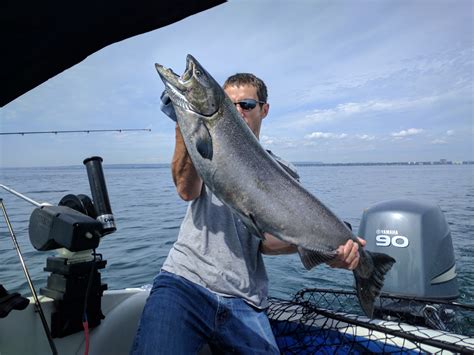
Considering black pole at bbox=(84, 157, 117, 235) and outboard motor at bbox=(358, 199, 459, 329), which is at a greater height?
black pole at bbox=(84, 157, 117, 235)

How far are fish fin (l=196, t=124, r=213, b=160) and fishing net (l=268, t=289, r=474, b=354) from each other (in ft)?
7.47

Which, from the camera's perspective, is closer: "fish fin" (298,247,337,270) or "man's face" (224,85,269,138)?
"fish fin" (298,247,337,270)

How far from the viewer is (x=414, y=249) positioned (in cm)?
504

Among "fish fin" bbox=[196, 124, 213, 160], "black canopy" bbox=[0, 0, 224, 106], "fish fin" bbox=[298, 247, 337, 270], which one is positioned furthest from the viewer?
"fish fin" bbox=[298, 247, 337, 270]

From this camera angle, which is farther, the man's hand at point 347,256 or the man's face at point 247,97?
the man's face at point 247,97

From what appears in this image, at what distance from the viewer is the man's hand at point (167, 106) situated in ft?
8.16

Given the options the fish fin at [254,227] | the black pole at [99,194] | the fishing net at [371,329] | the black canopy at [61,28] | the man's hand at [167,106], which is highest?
the black canopy at [61,28]

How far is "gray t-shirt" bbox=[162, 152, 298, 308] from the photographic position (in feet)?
9.54

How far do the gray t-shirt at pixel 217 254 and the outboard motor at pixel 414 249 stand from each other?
2.20 metres

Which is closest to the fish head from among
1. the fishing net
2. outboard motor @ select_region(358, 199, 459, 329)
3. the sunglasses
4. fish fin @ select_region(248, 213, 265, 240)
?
fish fin @ select_region(248, 213, 265, 240)

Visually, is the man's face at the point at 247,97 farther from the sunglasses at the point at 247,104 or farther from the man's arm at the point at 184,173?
the man's arm at the point at 184,173

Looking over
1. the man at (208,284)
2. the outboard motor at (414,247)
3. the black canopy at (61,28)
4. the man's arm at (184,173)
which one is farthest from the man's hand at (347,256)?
the outboard motor at (414,247)

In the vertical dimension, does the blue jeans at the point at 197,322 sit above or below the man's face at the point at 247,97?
below

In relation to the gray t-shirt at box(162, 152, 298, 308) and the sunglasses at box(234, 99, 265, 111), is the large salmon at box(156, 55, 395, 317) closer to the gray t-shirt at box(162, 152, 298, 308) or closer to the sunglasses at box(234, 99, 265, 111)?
the gray t-shirt at box(162, 152, 298, 308)
